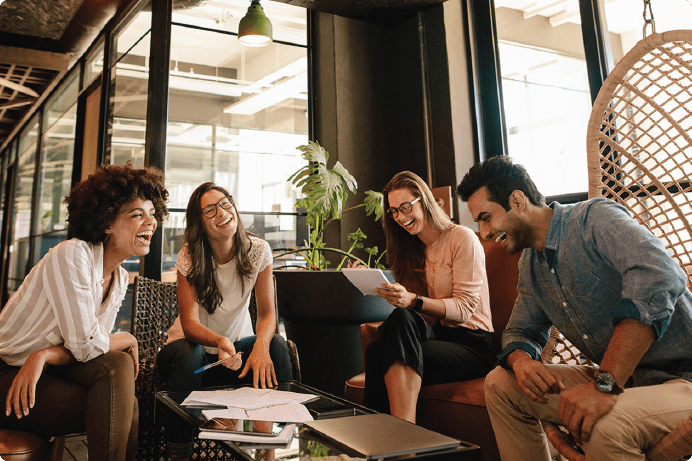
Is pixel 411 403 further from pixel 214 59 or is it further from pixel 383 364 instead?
pixel 214 59

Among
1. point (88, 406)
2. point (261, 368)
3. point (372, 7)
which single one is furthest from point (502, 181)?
point (372, 7)

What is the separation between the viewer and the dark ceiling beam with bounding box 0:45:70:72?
16.6ft

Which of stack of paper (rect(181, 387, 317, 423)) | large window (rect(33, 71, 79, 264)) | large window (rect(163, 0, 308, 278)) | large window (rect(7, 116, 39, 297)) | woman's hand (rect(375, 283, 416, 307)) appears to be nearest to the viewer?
stack of paper (rect(181, 387, 317, 423))

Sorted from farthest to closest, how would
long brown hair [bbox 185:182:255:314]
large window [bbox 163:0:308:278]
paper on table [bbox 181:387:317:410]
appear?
large window [bbox 163:0:308:278], long brown hair [bbox 185:182:255:314], paper on table [bbox 181:387:317:410]

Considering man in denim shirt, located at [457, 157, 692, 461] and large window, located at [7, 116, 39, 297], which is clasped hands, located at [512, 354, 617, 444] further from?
large window, located at [7, 116, 39, 297]

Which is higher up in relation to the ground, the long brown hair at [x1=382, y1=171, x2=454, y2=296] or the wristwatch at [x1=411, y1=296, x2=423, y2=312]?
the long brown hair at [x1=382, y1=171, x2=454, y2=296]

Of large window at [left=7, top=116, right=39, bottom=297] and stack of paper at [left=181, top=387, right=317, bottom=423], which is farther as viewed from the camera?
large window at [left=7, top=116, right=39, bottom=297]

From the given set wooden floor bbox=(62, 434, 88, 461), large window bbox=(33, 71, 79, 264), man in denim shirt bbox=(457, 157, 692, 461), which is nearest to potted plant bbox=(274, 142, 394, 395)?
wooden floor bbox=(62, 434, 88, 461)

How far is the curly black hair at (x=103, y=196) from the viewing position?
159 centimetres

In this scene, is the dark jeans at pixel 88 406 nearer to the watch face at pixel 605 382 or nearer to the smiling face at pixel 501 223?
the smiling face at pixel 501 223

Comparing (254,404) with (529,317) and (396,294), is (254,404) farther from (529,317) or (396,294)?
(529,317)

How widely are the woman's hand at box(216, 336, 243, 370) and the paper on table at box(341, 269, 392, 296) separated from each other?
0.46m

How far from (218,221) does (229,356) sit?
0.57 metres

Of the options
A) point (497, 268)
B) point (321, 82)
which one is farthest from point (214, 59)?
point (497, 268)
